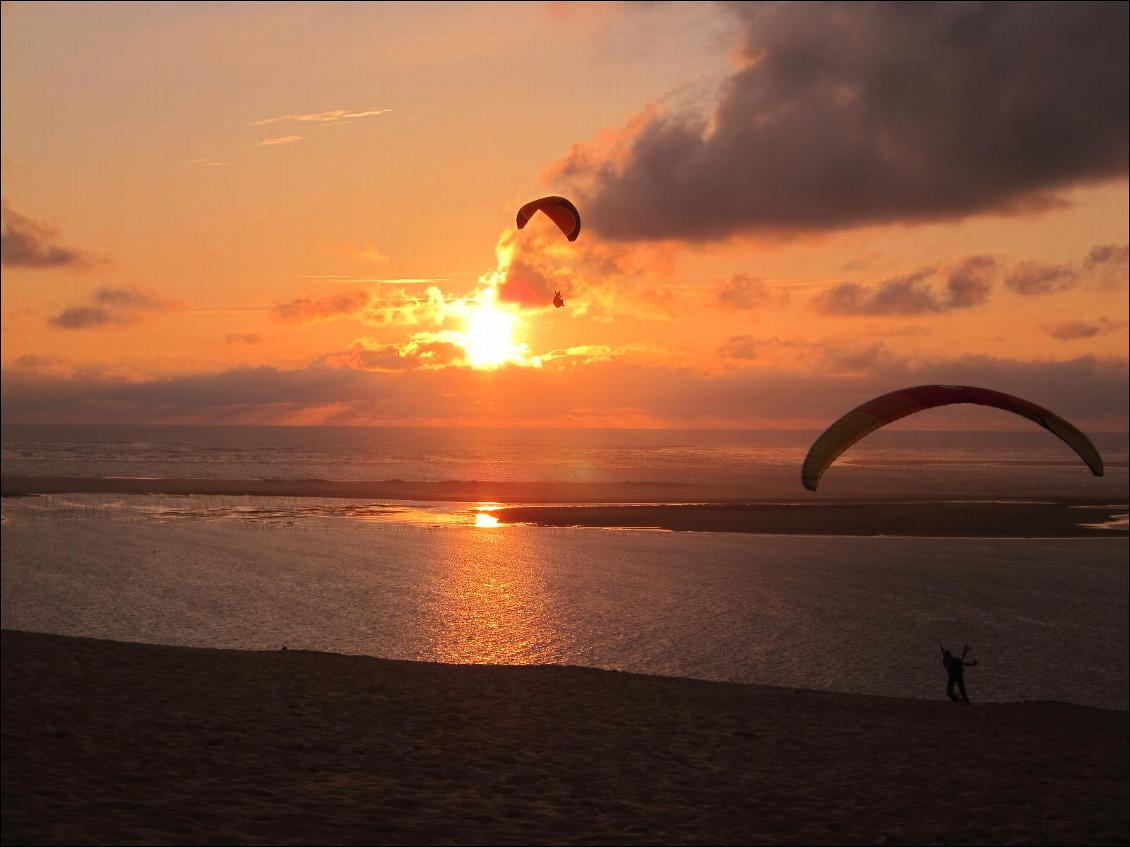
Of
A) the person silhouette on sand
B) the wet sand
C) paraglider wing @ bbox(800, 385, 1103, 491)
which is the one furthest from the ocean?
paraglider wing @ bbox(800, 385, 1103, 491)

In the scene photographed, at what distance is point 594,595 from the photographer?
3325 centimetres

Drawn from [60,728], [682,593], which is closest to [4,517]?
[682,593]

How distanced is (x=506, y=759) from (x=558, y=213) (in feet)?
40.6

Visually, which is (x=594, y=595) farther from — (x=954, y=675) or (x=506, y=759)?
(x=506, y=759)

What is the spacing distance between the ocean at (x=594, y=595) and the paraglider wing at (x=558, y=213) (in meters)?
10.4

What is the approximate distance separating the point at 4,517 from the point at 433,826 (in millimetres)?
53972

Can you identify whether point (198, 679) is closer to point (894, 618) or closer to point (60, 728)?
point (60, 728)

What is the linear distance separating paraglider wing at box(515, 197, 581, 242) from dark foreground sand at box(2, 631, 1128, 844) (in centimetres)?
985

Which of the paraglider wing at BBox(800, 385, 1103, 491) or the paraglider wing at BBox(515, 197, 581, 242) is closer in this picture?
the paraglider wing at BBox(800, 385, 1103, 491)

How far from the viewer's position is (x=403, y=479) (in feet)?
328

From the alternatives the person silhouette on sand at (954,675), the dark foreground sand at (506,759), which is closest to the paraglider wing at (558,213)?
the dark foreground sand at (506,759)

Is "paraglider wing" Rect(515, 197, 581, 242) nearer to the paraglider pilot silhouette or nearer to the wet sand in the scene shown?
the paraglider pilot silhouette

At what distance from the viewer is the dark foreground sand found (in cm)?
1153

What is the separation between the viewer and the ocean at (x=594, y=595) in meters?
24.4
